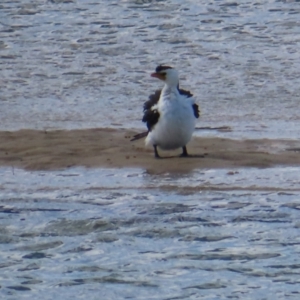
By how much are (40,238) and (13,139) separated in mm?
4570

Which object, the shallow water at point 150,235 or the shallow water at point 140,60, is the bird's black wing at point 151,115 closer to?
the shallow water at point 150,235

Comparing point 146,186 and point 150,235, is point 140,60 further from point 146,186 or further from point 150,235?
point 150,235

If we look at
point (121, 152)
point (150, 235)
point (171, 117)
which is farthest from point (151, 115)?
point (150, 235)

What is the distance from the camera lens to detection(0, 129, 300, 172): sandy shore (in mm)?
11562

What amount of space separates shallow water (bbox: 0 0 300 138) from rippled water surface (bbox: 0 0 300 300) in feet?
0.11

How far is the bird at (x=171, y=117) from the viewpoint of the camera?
11.7m

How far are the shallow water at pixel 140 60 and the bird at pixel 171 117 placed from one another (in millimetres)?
1756

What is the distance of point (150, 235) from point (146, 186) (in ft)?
5.68

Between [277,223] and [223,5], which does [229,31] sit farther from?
[277,223]

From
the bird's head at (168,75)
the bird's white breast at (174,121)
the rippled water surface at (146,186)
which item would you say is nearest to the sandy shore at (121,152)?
the bird's white breast at (174,121)

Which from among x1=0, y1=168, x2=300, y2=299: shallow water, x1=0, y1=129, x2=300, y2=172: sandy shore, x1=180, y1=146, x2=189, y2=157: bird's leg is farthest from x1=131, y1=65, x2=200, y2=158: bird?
x1=0, y1=168, x2=300, y2=299: shallow water

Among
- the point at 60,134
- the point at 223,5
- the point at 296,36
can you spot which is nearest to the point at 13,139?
the point at 60,134

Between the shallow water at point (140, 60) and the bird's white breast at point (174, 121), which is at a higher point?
the bird's white breast at point (174, 121)

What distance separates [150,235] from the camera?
8.83 metres
